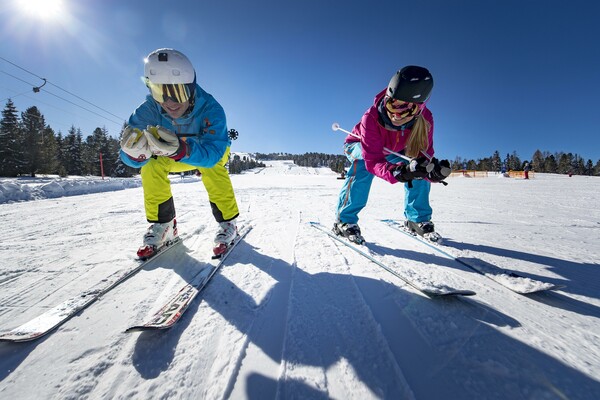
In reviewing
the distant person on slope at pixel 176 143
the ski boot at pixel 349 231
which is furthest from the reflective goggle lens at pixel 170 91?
the ski boot at pixel 349 231

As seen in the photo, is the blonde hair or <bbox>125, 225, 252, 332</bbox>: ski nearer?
<bbox>125, 225, 252, 332</bbox>: ski

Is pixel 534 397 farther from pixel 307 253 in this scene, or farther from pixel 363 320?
pixel 307 253

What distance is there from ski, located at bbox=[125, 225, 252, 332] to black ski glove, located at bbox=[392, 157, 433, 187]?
74.0 inches

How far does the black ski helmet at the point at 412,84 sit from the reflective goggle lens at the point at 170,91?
7.16 ft

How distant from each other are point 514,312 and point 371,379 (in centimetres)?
103

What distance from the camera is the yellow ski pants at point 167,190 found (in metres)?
2.69

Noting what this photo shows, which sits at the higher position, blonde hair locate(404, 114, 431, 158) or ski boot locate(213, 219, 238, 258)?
blonde hair locate(404, 114, 431, 158)

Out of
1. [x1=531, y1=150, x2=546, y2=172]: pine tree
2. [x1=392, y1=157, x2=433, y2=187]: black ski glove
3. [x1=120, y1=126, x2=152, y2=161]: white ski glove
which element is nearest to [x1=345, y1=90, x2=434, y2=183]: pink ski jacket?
[x1=392, y1=157, x2=433, y2=187]: black ski glove

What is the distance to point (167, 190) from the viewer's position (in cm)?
279

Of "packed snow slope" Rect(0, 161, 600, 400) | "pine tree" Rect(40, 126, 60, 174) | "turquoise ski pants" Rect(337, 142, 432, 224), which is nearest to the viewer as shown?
"packed snow slope" Rect(0, 161, 600, 400)

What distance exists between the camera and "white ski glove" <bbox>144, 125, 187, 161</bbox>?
203 cm

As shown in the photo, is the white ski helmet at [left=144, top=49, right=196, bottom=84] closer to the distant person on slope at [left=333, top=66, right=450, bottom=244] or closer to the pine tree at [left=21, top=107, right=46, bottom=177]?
the distant person on slope at [left=333, top=66, right=450, bottom=244]

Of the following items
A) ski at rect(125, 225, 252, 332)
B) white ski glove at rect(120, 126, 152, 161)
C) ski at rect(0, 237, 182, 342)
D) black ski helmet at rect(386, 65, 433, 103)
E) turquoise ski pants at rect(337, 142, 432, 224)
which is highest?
black ski helmet at rect(386, 65, 433, 103)

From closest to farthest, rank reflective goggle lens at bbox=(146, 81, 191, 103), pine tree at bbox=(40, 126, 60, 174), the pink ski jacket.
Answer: reflective goggle lens at bbox=(146, 81, 191, 103) < the pink ski jacket < pine tree at bbox=(40, 126, 60, 174)
